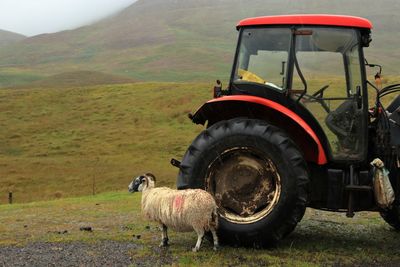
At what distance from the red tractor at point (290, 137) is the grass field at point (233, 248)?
475mm

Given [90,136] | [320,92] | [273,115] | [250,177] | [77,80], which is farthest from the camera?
[77,80]

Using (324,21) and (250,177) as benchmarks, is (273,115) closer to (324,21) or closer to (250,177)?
(250,177)

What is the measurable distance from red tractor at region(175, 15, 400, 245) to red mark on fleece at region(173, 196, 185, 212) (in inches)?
9.4

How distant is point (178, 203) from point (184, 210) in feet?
0.48

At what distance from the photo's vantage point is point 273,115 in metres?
6.74

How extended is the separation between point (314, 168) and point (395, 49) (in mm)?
199594

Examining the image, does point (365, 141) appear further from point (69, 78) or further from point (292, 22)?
point (69, 78)

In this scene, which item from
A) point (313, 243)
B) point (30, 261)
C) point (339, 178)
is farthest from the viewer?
point (313, 243)

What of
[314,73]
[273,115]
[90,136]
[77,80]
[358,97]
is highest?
[314,73]

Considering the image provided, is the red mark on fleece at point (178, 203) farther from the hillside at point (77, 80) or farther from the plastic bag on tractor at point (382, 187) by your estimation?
the hillside at point (77, 80)

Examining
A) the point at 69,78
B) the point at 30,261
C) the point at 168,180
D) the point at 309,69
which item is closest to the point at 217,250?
the point at 30,261

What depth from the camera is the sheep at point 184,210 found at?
627 cm

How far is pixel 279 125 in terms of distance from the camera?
6785 mm

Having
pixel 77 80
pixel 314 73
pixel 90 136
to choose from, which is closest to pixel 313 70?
pixel 314 73
